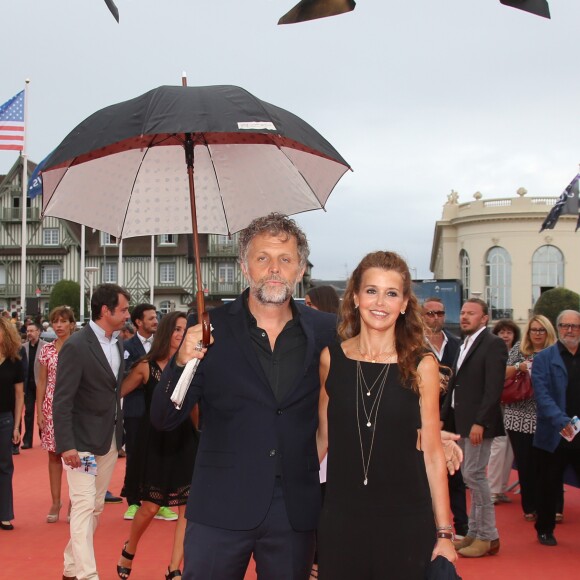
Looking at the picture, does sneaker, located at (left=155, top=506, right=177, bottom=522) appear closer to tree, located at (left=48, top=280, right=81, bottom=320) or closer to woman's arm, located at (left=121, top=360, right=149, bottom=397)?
woman's arm, located at (left=121, top=360, right=149, bottom=397)

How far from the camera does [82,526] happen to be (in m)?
5.62

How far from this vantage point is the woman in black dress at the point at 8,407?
8164 mm

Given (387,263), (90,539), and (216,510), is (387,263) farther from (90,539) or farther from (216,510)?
(90,539)

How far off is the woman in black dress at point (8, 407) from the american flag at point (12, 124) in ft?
49.3

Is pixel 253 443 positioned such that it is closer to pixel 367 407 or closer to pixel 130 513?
pixel 367 407

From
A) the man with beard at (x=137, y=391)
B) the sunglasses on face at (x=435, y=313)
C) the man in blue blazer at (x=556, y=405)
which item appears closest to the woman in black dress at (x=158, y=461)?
the man with beard at (x=137, y=391)

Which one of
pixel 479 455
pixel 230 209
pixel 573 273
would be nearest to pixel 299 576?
pixel 230 209

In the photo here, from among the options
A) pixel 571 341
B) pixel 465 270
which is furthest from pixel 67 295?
pixel 571 341

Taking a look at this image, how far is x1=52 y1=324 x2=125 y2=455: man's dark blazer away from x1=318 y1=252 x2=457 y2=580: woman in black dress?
2659 mm

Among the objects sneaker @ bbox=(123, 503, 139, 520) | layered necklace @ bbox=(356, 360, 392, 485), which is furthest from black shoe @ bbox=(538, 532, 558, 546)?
layered necklace @ bbox=(356, 360, 392, 485)

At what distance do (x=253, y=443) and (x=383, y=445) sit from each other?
0.56m

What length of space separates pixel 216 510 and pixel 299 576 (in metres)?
0.47

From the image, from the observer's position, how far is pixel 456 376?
7586 millimetres

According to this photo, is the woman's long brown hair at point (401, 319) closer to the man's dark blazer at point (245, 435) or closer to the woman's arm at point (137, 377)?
the man's dark blazer at point (245, 435)
